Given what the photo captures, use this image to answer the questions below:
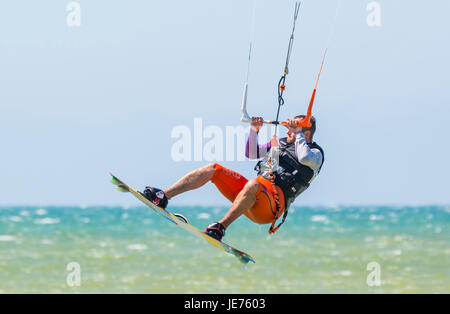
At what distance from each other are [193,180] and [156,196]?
0.49m

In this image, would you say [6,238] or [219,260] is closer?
[219,260]

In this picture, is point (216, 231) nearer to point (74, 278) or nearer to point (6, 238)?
point (74, 278)

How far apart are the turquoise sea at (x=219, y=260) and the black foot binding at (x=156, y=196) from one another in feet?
37.1

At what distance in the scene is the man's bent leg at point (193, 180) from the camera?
29.5 ft

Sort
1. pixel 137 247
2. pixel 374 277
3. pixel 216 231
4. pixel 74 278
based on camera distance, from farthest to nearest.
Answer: pixel 137 247 < pixel 374 277 < pixel 74 278 < pixel 216 231

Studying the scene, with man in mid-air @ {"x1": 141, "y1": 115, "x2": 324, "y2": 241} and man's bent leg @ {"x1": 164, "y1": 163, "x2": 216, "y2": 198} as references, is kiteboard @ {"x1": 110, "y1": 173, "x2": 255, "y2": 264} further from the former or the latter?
man's bent leg @ {"x1": 164, "y1": 163, "x2": 216, "y2": 198}

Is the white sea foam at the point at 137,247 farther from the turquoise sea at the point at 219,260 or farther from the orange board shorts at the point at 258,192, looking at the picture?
the orange board shorts at the point at 258,192

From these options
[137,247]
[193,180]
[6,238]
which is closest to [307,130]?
[193,180]

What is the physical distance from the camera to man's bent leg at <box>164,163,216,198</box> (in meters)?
9.00

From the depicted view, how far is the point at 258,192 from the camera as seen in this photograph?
29.6 ft

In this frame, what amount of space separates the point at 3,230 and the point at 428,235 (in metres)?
18.2

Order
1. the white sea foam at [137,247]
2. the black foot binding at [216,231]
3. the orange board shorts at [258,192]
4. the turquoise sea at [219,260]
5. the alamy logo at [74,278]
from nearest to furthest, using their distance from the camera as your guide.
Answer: the black foot binding at [216,231]
the orange board shorts at [258,192]
the alamy logo at [74,278]
the turquoise sea at [219,260]
the white sea foam at [137,247]

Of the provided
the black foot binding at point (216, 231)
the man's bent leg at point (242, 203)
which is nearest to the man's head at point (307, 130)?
the man's bent leg at point (242, 203)
